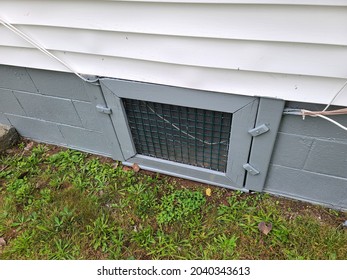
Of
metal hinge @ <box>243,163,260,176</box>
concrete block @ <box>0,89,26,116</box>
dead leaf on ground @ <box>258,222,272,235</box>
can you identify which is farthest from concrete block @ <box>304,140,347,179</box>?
concrete block @ <box>0,89,26,116</box>

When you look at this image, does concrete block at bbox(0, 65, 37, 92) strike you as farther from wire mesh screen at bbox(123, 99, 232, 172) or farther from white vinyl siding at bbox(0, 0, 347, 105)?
wire mesh screen at bbox(123, 99, 232, 172)

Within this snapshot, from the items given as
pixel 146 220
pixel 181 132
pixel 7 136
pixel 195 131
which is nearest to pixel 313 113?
pixel 195 131

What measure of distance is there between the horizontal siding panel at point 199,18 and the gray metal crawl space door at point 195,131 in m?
0.37

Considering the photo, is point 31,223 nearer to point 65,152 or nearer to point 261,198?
point 65,152

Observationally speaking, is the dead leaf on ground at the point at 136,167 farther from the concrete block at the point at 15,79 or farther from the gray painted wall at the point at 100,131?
the concrete block at the point at 15,79

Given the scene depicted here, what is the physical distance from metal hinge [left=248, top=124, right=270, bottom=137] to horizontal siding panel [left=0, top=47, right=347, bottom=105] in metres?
0.21

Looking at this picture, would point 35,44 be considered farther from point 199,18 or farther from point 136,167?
point 136,167

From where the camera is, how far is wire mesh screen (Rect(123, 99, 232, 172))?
70.5 inches

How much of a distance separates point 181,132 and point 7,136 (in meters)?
1.68

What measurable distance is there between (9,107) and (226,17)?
204 centimetres

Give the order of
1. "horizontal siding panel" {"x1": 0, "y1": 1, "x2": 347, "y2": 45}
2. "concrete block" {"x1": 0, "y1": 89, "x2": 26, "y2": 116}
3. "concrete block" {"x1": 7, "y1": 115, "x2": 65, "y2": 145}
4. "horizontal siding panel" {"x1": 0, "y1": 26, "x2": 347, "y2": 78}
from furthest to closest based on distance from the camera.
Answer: "concrete block" {"x1": 7, "y1": 115, "x2": 65, "y2": 145} < "concrete block" {"x1": 0, "y1": 89, "x2": 26, "y2": 116} < "horizontal siding panel" {"x1": 0, "y1": 26, "x2": 347, "y2": 78} < "horizontal siding panel" {"x1": 0, "y1": 1, "x2": 347, "y2": 45}

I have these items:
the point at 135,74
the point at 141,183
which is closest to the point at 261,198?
the point at 141,183

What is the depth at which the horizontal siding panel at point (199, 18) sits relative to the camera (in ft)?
3.66

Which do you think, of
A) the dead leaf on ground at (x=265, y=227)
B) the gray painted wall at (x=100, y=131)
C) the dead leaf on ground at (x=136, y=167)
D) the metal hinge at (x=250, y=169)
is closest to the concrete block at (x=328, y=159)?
the gray painted wall at (x=100, y=131)
